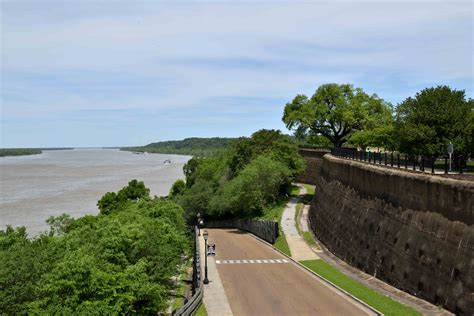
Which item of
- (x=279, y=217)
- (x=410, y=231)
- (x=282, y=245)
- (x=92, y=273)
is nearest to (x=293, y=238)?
(x=282, y=245)

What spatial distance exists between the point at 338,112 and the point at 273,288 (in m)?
40.4

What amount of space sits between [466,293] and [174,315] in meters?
10.6

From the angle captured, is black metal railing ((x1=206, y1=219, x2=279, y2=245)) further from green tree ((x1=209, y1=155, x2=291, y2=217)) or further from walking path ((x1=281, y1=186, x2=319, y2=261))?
green tree ((x1=209, y1=155, x2=291, y2=217))

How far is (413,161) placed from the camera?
23234 mm

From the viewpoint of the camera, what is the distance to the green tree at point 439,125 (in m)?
31.5

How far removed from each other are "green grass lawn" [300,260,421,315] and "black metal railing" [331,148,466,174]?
6.16m

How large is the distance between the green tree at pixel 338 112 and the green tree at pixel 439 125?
81.5ft

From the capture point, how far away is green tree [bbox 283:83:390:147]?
60031 millimetres

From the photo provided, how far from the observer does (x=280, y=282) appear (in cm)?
2452

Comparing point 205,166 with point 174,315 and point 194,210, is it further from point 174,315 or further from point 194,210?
point 174,315

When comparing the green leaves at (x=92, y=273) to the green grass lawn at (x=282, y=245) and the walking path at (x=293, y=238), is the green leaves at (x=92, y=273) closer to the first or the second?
the walking path at (x=293, y=238)

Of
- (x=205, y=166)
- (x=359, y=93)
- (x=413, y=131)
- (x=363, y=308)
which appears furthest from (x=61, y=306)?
(x=205, y=166)

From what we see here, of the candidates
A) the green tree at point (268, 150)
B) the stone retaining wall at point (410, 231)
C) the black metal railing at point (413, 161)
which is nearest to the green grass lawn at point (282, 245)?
the stone retaining wall at point (410, 231)

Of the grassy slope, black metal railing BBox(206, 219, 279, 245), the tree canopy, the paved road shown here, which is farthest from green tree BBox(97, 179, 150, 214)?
the paved road
